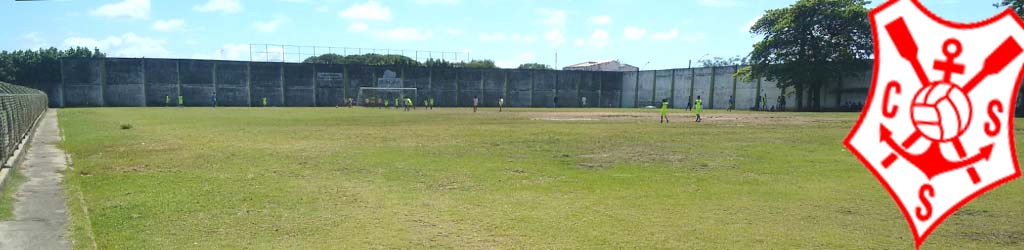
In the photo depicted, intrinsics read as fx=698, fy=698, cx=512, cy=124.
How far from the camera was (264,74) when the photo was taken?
61562 millimetres

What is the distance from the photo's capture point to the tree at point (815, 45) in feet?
163

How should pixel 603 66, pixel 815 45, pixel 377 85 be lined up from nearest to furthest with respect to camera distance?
pixel 815 45, pixel 377 85, pixel 603 66

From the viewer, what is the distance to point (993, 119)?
87.9 inches

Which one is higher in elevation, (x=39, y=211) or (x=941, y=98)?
(x=941, y=98)

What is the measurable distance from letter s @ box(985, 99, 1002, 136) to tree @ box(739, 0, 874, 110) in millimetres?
51819

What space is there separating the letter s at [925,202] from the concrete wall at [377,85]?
5263cm

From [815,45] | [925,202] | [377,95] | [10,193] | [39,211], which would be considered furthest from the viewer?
[377,95]

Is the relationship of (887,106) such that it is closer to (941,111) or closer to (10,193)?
(941,111)

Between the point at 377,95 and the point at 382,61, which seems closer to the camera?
the point at 377,95

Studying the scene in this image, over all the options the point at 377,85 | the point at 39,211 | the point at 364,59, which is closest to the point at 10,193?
the point at 39,211

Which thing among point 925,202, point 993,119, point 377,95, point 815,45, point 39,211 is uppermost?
point 815,45

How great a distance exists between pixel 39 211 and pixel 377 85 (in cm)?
5875

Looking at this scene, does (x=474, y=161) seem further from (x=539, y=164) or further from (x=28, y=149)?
(x=28, y=149)

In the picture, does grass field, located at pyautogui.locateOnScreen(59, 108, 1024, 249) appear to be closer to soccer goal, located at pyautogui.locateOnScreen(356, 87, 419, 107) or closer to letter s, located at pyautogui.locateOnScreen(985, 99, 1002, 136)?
letter s, located at pyautogui.locateOnScreen(985, 99, 1002, 136)
